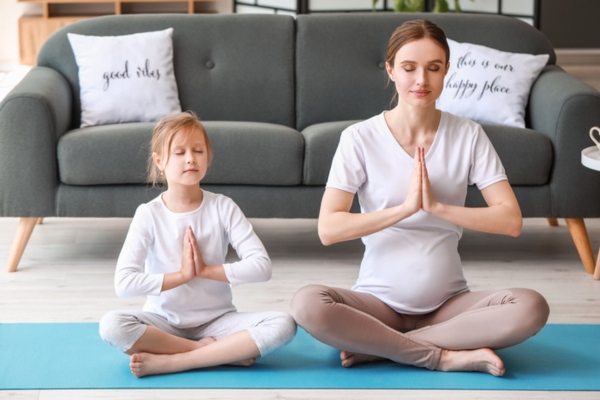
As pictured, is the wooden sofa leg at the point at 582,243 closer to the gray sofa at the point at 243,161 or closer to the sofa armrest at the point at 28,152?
the gray sofa at the point at 243,161

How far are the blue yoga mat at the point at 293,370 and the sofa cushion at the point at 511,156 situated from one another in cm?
80

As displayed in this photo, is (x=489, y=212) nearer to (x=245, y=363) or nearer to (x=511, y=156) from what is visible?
(x=245, y=363)

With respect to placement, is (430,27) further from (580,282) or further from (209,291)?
(580,282)

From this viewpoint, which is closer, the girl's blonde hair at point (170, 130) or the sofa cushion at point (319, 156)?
the girl's blonde hair at point (170, 130)

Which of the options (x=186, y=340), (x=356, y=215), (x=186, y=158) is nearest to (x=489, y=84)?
(x=356, y=215)

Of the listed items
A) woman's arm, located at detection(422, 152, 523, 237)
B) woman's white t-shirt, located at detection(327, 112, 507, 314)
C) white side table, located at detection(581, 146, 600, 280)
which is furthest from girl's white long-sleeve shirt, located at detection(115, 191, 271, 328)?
white side table, located at detection(581, 146, 600, 280)

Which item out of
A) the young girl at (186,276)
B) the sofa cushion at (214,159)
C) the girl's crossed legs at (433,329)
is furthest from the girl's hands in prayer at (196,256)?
the sofa cushion at (214,159)

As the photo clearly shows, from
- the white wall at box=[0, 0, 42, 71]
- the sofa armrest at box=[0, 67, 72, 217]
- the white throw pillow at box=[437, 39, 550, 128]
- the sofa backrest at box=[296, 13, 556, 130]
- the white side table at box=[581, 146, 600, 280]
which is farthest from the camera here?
the white wall at box=[0, 0, 42, 71]

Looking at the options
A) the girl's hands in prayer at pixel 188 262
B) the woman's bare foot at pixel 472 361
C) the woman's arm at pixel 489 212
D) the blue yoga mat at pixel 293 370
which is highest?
the woman's arm at pixel 489 212

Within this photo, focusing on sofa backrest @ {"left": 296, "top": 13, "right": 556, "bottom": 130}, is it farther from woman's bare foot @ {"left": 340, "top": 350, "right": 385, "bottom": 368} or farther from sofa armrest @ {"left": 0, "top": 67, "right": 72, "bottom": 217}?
woman's bare foot @ {"left": 340, "top": 350, "right": 385, "bottom": 368}

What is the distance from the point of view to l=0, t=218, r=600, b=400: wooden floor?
1995 mm

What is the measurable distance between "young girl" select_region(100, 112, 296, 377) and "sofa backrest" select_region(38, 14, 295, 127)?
133 centimetres

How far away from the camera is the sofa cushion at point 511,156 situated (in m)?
3.01

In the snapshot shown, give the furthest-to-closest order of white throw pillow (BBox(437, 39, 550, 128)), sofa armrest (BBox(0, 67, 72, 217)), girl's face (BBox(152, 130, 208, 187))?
1. white throw pillow (BBox(437, 39, 550, 128))
2. sofa armrest (BBox(0, 67, 72, 217))
3. girl's face (BBox(152, 130, 208, 187))
